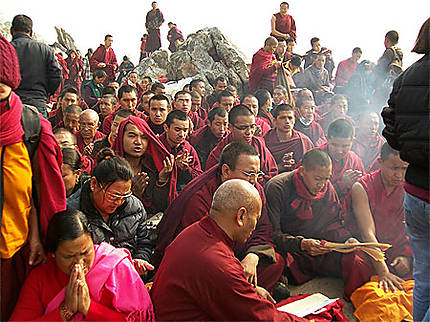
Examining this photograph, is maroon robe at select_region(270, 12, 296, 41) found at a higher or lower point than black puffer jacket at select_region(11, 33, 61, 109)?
higher

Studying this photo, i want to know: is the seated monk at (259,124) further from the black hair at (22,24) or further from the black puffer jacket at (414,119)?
the black puffer jacket at (414,119)

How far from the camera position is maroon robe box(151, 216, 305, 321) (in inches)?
67.4

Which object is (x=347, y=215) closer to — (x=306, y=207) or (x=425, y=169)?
(x=306, y=207)

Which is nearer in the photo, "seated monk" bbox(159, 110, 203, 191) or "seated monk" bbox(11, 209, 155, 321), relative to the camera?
"seated monk" bbox(11, 209, 155, 321)

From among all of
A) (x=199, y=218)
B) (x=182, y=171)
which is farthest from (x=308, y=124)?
(x=199, y=218)

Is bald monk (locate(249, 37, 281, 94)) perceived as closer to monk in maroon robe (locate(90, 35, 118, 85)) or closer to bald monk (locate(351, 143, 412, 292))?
bald monk (locate(351, 143, 412, 292))

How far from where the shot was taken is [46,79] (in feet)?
14.0

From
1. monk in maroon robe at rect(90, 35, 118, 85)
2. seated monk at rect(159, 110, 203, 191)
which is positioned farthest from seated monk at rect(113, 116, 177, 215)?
monk in maroon robe at rect(90, 35, 118, 85)

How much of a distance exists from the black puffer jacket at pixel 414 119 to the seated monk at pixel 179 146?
7.88ft

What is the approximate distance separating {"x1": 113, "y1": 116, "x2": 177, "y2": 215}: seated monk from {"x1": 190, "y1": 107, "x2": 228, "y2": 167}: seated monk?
1.10m

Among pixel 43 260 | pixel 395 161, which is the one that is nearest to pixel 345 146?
pixel 395 161

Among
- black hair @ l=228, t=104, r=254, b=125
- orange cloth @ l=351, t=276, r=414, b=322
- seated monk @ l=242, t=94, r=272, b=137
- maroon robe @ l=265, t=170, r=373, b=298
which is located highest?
black hair @ l=228, t=104, r=254, b=125

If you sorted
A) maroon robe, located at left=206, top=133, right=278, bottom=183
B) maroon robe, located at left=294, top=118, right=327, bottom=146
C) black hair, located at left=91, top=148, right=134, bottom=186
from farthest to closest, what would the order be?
maroon robe, located at left=294, top=118, right=327, bottom=146 < maroon robe, located at left=206, top=133, right=278, bottom=183 < black hair, located at left=91, top=148, right=134, bottom=186

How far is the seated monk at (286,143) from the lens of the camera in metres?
4.36
